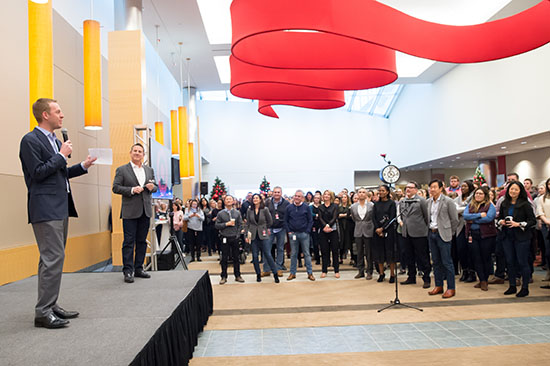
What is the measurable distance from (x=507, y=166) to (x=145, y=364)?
58.5ft

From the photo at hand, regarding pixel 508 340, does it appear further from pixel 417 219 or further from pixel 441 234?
pixel 417 219

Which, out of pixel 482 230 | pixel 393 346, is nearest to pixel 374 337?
pixel 393 346

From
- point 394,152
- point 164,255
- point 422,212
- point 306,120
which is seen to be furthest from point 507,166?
point 164,255

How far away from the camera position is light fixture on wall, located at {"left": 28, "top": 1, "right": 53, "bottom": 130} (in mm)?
3738

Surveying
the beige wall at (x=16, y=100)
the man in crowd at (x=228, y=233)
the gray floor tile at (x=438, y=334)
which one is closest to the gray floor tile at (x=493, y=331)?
the gray floor tile at (x=438, y=334)

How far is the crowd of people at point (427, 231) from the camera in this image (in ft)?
18.2

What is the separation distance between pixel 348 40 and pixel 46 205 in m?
3.78

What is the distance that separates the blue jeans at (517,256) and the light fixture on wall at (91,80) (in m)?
5.80

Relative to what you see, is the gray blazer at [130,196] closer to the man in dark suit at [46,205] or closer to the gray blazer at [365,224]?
the man in dark suit at [46,205]

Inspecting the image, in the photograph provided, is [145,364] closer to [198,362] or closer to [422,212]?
[198,362]

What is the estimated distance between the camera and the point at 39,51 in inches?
148

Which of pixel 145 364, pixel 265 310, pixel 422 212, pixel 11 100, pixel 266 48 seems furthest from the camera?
pixel 422 212

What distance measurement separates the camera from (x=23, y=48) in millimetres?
5848

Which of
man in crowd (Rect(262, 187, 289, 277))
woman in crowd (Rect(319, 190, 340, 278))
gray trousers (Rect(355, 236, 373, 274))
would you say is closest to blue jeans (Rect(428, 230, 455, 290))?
gray trousers (Rect(355, 236, 373, 274))
